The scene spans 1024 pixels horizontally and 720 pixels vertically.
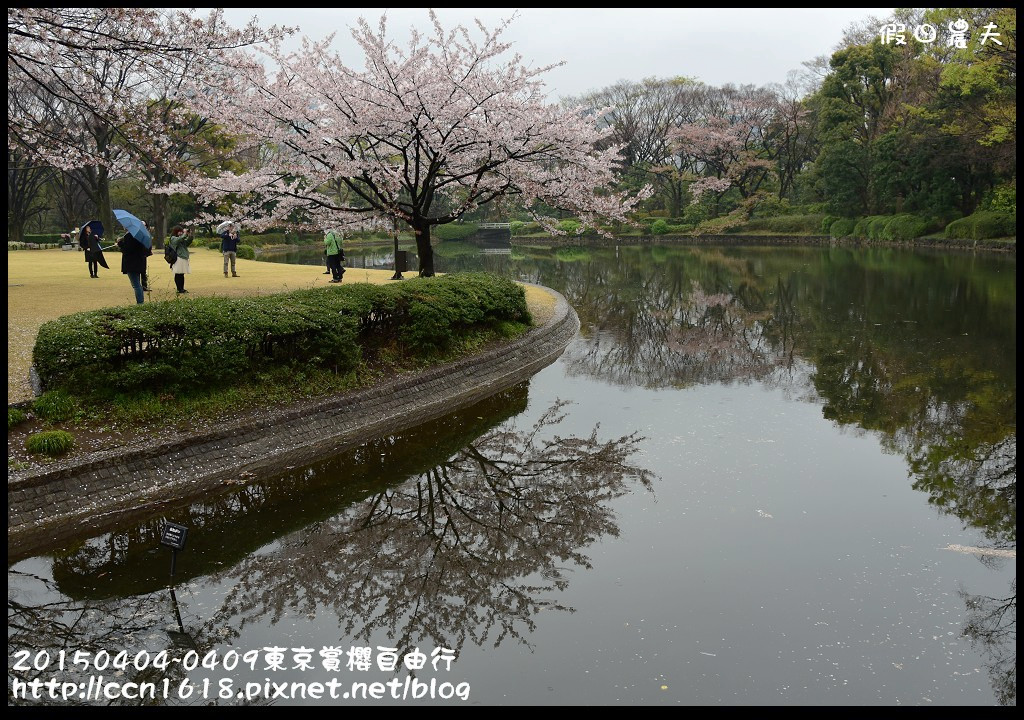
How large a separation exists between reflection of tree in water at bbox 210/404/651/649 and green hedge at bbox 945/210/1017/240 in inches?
1326

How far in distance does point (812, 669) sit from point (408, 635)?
8.04 feet

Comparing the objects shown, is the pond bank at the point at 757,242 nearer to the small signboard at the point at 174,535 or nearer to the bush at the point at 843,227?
the bush at the point at 843,227

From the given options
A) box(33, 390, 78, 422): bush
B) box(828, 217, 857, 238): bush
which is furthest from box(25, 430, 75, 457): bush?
box(828, 217, 857, 238): bush

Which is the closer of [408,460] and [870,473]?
[870,473]

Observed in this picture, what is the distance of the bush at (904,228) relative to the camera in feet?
133

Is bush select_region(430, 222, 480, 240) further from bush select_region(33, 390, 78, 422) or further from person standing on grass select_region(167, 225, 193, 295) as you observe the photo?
bush select_region(33, 390, 78, 422)

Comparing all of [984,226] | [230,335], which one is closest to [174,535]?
[230,335]

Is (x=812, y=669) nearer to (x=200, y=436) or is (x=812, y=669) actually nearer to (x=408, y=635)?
(x=408, y=635)

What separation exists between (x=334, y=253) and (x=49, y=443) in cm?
1265

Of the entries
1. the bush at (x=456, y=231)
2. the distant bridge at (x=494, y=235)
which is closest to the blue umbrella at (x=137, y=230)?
the distant bridge at (x=494, y=235)

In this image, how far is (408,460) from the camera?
881cm

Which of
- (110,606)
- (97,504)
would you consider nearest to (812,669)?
(110,606)

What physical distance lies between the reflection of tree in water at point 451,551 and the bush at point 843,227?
140 feet

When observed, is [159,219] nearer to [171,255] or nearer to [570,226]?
[171,255]
